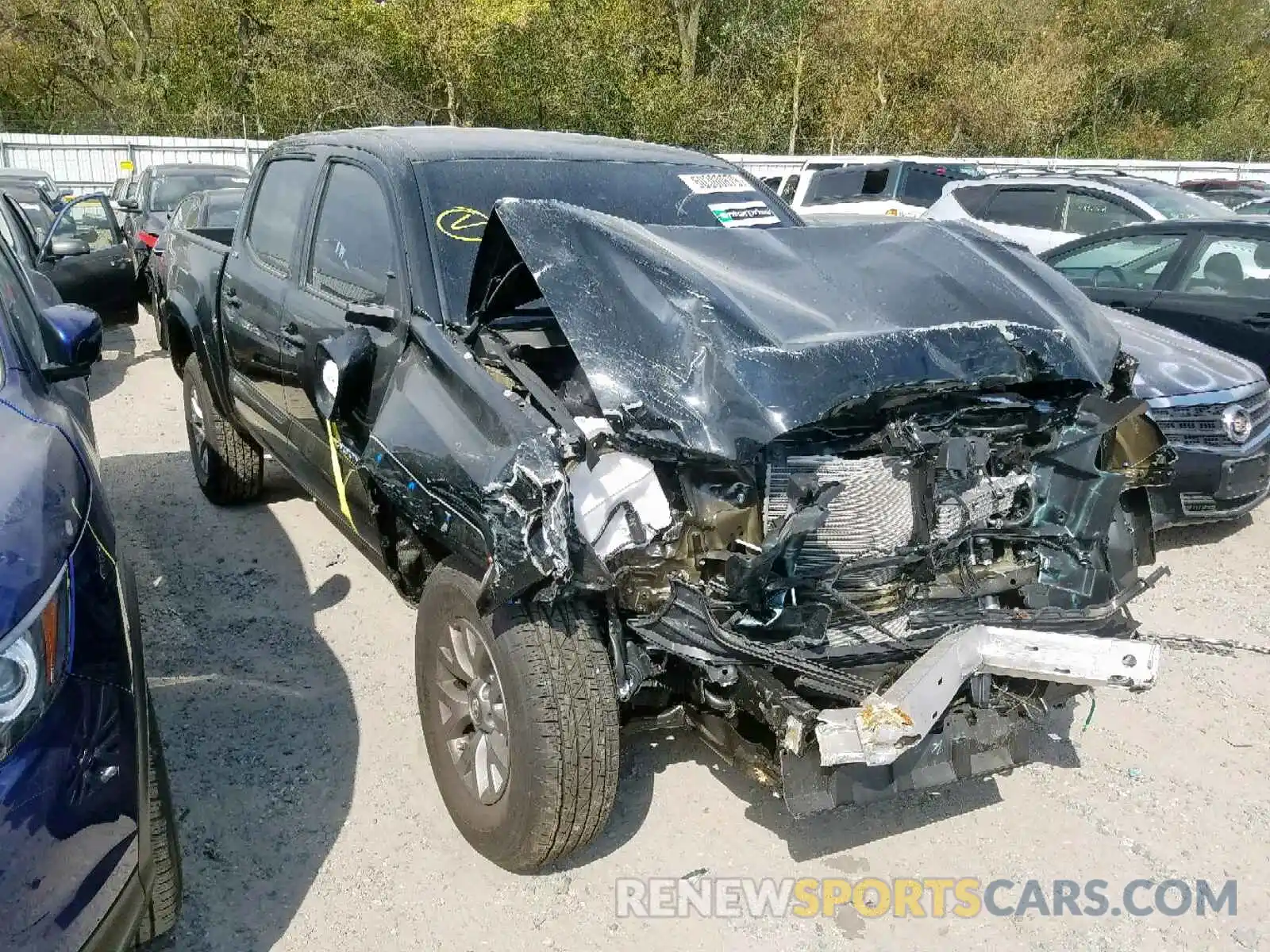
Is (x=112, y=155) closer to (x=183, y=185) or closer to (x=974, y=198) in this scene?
(x=183, y=185)

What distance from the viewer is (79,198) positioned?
381 inches

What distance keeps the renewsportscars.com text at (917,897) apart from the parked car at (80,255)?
6678 millimetres

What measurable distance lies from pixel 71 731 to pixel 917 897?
2.23 m

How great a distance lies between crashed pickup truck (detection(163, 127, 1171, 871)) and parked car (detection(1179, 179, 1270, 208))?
1397 centimetres

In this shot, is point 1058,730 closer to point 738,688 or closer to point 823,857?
point 823,857

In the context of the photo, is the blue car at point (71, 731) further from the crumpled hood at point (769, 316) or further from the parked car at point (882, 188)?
the parked car at point (882, 188)

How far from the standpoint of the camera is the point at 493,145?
391cm

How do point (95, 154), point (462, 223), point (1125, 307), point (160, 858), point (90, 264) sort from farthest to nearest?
point (95, 154) < point (90, 264) < point (1125, 307) < point (462, 223) < point (160, 858)

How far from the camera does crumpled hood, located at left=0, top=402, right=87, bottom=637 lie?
76.8 inches

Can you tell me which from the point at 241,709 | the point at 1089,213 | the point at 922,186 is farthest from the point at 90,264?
the point at 922,186

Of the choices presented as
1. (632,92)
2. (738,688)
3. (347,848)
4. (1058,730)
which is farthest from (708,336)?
(632,92)

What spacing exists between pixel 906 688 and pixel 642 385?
3.24ft

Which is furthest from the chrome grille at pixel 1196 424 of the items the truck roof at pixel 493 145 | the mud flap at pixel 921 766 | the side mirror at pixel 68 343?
the side mirror at pixel 68 343

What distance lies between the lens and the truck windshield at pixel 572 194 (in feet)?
11.3
